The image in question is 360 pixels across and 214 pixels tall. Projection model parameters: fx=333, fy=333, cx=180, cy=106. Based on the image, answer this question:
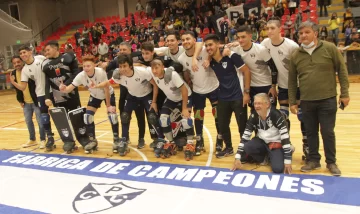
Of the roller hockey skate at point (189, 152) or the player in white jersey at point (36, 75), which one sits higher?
the player in white jersey at point (36, 75)

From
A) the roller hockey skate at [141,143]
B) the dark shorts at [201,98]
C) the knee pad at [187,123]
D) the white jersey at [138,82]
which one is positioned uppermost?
the white jersey at [138,82]

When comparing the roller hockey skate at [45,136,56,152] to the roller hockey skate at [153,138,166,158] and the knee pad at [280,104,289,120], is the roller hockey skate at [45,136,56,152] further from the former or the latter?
the knee pad at [280,104,289,120]

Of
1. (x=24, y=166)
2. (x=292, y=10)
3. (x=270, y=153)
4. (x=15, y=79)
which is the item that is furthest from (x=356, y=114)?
(x=292, y=10)

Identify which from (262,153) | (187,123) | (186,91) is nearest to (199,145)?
(187,123)

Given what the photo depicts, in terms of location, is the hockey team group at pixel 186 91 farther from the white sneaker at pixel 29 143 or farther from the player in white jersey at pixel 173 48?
the white sneaker at pixel 29 143

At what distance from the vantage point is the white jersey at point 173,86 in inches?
172

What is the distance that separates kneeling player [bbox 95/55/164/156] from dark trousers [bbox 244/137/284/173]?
55.9 inches

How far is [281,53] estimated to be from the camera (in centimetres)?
396

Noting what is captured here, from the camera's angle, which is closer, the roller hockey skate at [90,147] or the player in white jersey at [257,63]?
the player in white jersey at [257,63]

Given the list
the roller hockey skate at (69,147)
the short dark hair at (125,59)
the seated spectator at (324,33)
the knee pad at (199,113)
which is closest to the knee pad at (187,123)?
the knee pad at (199,113)

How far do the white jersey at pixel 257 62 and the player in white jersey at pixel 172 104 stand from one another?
2.79 feet

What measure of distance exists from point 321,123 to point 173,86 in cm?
191

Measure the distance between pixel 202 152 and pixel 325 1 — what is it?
1167 cm

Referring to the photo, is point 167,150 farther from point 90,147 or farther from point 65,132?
point 65,132
